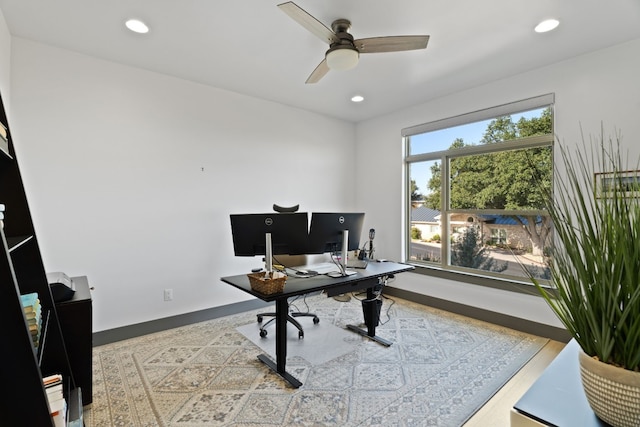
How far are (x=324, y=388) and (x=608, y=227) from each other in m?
1.94

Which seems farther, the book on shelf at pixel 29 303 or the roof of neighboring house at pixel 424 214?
the roof of neighboring house at pixel 424 214

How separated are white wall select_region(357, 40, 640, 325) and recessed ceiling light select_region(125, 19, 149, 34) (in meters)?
3.14

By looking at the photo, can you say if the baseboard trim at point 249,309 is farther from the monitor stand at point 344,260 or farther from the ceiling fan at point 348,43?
the ceiling fan at point 348,43

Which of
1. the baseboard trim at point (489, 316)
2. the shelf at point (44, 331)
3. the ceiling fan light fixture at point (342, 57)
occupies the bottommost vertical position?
the baseboard trim at point (489, 316)

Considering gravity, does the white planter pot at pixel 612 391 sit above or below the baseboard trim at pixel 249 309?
above

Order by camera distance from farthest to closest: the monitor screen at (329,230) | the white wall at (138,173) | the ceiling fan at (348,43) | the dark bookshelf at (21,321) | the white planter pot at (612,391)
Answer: the white wall at (138,173) < the monitor screen at (329,230) < the ceiling fan at (348,43) < the dark bookshelf at (21,321) < the white planter pot at (612,391)

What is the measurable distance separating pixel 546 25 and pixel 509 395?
8.91 ft

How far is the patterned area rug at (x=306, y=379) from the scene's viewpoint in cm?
189

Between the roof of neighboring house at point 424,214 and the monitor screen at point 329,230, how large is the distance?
6.02 ft

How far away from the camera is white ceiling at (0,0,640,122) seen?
213 centimetres

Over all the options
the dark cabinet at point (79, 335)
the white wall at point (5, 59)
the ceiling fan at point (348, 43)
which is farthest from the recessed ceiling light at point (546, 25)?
the white wall at point (5, 59)

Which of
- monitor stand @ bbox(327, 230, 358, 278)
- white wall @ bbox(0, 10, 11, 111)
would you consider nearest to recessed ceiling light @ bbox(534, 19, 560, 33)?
monitor stand @ bbox(327, 230, 358, 278)

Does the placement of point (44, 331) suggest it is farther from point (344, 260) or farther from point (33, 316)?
point (344, 260)

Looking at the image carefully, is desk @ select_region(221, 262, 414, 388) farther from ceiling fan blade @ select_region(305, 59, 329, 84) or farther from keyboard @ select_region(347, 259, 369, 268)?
ceiling fan blade @ select_region(305, 59, 329, 84)
